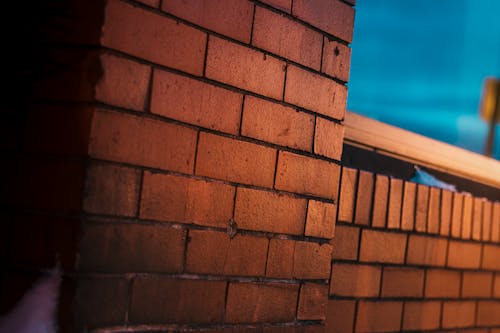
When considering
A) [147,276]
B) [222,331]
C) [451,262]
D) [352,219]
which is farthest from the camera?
[451,262]

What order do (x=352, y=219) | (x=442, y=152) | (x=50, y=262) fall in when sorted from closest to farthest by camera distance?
(x=50, y=262)
(x=352, y=219)
(x=442, y=152)

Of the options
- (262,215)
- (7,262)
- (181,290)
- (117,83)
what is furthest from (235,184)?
(7,262)

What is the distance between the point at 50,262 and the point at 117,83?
0.43 meters

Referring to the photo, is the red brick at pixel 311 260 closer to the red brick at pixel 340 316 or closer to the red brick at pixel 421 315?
the red brick at pixel 340 316

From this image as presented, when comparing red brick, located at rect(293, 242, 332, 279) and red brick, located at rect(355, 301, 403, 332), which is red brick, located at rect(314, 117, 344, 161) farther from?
red brick, located at rect(355, 301, 403, 332)

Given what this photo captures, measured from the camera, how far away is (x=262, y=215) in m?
1.86

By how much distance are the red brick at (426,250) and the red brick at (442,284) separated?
0.04 metres

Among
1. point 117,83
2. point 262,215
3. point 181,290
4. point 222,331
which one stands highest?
point 117,83

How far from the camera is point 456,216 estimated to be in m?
3.01

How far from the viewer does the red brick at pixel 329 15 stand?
1.96 m

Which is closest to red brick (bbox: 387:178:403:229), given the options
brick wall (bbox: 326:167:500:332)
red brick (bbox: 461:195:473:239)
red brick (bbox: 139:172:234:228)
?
brick wall (bbox: 326:167:500:332)

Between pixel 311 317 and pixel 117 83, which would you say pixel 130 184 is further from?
pixel 311 317

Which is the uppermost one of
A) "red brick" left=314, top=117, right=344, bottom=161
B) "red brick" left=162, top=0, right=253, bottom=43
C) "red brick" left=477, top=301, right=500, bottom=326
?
"red brick" left=162, top=0, right=253, bottom=43

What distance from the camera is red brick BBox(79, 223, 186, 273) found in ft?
4.76
